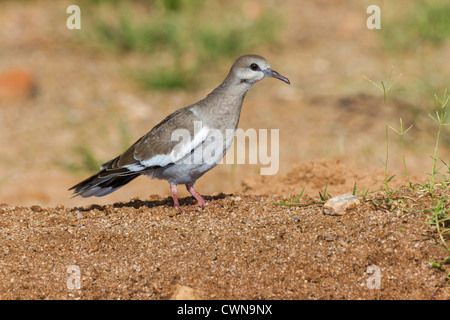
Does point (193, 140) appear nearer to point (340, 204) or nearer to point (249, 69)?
point (249, 69)

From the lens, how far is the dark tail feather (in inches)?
194

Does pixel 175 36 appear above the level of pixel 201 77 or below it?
above

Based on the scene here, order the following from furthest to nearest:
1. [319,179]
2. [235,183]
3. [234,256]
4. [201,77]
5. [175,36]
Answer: [175,36] < [201,77] < [235,183] < [319,179] < [234,256]

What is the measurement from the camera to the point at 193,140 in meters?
4.50

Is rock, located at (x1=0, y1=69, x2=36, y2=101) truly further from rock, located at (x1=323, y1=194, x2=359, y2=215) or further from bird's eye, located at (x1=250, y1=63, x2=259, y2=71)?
rock, located at (x1=323, y1=194, x2=359, y2=215)

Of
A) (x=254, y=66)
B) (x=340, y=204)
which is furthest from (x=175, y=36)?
(x=340, y=204)

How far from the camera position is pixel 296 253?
355cm

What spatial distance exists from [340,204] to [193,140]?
119 centimetres

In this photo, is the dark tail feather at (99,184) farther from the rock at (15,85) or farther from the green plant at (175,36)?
the rock at (15,85)

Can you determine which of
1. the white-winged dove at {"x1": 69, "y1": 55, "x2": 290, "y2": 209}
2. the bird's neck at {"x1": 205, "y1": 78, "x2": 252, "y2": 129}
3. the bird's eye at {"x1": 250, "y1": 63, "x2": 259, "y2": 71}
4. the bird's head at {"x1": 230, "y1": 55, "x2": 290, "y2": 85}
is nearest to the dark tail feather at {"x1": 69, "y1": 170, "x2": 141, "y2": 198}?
the white-winged dove at {"x1": 69, "y1": 55, "x2": 290, "y2": 209}

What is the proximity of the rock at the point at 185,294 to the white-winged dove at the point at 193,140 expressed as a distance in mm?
1357

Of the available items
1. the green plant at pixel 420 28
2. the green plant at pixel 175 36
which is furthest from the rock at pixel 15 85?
the green plant at pixel 420 28

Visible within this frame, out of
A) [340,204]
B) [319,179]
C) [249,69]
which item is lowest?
[319,179]

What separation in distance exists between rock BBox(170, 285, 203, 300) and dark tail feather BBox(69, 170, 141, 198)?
183 cm
